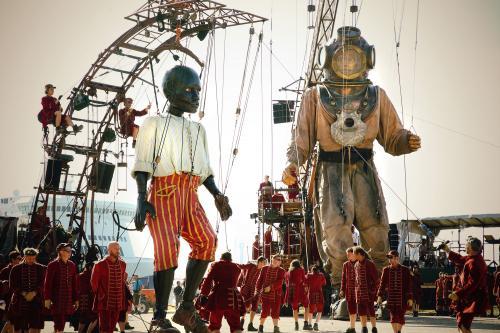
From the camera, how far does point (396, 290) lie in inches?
414

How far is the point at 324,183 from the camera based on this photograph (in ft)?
43.2

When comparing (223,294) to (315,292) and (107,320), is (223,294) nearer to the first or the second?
(107,320)

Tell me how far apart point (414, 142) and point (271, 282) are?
12.2ft

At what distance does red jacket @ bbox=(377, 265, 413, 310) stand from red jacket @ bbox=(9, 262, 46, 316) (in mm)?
5215

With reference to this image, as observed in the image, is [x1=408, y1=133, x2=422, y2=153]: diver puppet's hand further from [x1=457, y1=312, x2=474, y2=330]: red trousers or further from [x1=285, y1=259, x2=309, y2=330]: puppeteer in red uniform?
[x1=457, y1=312, x2=474, y2=330]: red trousers

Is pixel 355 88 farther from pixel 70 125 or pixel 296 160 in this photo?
pixel 70 125

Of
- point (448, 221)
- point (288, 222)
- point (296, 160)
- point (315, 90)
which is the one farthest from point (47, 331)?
point (448, 221)

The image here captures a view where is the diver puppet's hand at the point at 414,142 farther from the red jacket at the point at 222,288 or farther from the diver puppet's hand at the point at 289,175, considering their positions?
the red jacket at the point at 222,288

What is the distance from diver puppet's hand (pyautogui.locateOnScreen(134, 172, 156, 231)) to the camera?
660 centimetres

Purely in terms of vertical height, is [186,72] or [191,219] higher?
[186,72]

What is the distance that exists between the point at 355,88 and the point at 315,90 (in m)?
0.81

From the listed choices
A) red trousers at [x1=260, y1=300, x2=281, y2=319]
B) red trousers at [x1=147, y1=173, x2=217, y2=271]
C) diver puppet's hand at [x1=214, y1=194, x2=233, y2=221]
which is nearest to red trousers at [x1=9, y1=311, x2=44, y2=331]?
red trousers at [x1=260, y1=300, x2=281, y2=319]

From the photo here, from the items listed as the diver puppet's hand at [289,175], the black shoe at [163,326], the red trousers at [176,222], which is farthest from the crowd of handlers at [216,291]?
the black shoe at [163,326]

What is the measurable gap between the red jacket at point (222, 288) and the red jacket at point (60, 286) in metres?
2.56
